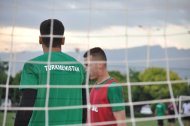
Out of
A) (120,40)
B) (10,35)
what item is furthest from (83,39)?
(10,35)

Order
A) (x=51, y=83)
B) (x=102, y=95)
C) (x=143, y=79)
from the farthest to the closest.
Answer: (x=143, y=79) → (x=102, y=95) → (x=51, y=83)

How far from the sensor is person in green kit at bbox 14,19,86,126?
9.95 feet

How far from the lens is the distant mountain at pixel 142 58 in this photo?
10.8ft

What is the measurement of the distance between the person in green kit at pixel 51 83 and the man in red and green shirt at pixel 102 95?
0.88 ft

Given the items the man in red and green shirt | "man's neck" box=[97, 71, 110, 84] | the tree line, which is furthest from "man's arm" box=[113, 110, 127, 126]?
"man's neck" box=[97, 71, 110, 84]

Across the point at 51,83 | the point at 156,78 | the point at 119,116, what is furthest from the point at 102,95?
the point at 156,78

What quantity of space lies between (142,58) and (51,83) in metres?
0.73

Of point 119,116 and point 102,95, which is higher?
point 102,95

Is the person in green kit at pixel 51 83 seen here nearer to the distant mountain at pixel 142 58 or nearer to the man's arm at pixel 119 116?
the distant mountain at pixel 142 58

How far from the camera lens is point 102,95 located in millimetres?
3672

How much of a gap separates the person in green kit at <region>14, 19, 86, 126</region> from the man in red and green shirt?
0.27m

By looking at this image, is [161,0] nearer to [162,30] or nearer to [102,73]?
[162,30]

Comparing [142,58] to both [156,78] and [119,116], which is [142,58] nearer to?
[119,116]

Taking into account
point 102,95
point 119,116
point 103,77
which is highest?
point 103,77
